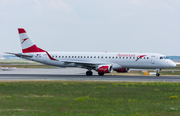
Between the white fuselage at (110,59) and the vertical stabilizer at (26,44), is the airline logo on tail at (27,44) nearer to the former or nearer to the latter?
the vertical stabilizer at (26,44)

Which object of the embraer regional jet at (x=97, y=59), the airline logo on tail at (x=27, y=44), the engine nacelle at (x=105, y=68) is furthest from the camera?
the airline logo on tail at (x=27, y=44)

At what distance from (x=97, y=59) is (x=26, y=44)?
13279mm

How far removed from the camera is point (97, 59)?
50.1m

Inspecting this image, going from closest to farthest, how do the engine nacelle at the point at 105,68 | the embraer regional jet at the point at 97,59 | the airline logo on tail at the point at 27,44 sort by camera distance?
1. the engine nacelle at the point at 105,68
2. the embraer regional jet at the point at 97,59
3. the airline logo on tail at the point at 27,44

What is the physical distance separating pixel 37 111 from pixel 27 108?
3.98 ft

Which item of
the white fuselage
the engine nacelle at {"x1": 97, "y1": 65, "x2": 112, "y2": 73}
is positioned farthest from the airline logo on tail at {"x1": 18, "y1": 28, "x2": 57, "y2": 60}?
the engine nacelle at {"x1": 97, "y1": 65, "x2": 112, "y2": 73}

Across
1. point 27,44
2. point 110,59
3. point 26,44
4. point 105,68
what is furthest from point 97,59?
point 26,44

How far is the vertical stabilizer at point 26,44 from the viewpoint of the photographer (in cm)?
5250

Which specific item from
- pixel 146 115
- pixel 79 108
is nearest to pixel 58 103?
pixel 79 108

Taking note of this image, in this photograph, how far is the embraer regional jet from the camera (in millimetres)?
47750

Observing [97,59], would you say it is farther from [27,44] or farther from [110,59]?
[27,44]

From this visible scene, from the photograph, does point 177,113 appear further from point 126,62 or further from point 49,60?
point 49,60

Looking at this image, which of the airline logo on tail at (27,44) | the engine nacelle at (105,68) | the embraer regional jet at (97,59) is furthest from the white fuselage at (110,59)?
the engine nacelle at (105,68)

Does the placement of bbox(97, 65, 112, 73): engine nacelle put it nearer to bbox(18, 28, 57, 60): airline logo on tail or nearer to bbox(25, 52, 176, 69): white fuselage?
bbox(25, 52, 176, 69): white fuselage
